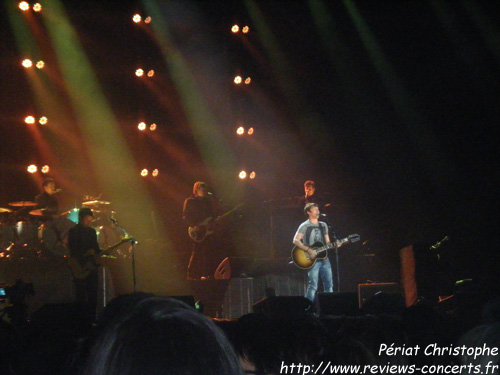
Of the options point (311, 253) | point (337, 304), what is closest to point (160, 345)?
point (337, 304)

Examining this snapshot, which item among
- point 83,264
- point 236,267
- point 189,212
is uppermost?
point 189,212

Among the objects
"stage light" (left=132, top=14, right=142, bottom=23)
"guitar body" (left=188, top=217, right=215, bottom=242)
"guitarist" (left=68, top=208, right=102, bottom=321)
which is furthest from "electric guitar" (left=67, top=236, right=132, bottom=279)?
"stage light" (left=132, top=14, right=142, bottom=23)

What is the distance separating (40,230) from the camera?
40.7 feet

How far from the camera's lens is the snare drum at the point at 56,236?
477 inches

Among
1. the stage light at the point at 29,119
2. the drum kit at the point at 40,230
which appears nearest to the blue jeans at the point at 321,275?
the drum kit at the point at 40,230

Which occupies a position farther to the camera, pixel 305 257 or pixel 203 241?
pixel 203 241

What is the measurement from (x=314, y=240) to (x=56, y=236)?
5567mm

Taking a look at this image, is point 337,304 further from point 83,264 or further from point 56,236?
point 56,236

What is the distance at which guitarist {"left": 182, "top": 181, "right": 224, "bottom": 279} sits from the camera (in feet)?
42.1

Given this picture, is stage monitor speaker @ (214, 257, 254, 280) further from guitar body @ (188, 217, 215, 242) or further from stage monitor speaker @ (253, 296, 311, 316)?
stage monitor speaker @ (253, 296, 311, 316)

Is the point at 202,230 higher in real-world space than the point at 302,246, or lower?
higher

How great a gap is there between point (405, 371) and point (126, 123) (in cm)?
1298

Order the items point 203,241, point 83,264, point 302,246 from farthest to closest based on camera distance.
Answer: point 203,241, point 302,246, point 83,264

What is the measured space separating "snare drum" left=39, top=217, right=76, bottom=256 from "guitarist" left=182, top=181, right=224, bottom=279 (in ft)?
8.67
